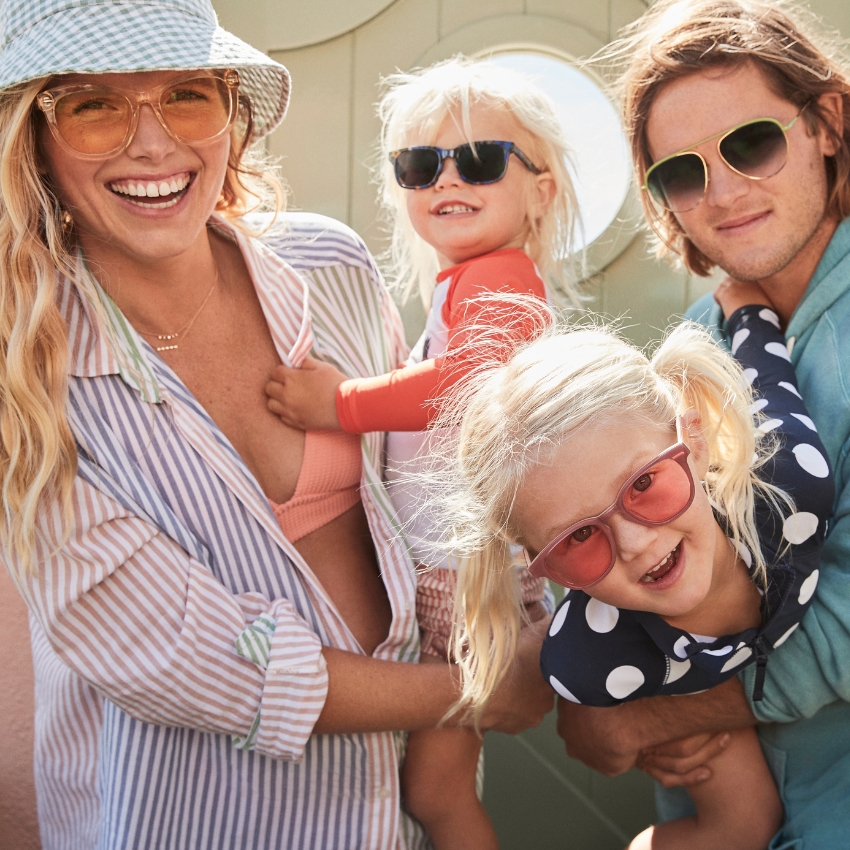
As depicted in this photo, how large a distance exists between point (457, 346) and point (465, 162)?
1.58 feet

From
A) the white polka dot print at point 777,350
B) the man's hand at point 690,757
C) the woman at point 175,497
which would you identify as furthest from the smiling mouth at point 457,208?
the man's hand at point 690,757

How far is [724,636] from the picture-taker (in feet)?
5.43

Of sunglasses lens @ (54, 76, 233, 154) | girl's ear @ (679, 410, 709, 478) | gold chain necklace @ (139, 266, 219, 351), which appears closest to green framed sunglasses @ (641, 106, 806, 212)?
girl's ear @ (679, 410, 709, 478)

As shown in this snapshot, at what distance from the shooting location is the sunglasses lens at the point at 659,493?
138 centimetres

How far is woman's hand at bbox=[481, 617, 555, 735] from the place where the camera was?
1938mm

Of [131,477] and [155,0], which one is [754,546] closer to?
[131,477]

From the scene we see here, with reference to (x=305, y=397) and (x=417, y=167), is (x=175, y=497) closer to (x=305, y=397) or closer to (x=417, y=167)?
(x=305, y=397)

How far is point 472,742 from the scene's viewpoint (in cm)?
205

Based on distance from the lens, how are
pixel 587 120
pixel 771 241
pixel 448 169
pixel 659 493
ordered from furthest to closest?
pixel 587 120, pixel 448 169, pixel 771 241, pixel 659 493

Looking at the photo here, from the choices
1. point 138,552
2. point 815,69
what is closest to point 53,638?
point 138,552

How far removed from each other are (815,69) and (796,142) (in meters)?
0.16

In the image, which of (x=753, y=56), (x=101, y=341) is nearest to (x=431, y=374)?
(x=101, y=341)

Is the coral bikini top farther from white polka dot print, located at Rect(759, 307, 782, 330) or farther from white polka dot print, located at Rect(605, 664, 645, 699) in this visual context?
white polka dot print, located at Rect(759, 307, 782, 330)

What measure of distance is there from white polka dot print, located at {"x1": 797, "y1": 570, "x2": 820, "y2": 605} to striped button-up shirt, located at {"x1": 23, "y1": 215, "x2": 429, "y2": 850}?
2.66 feet
